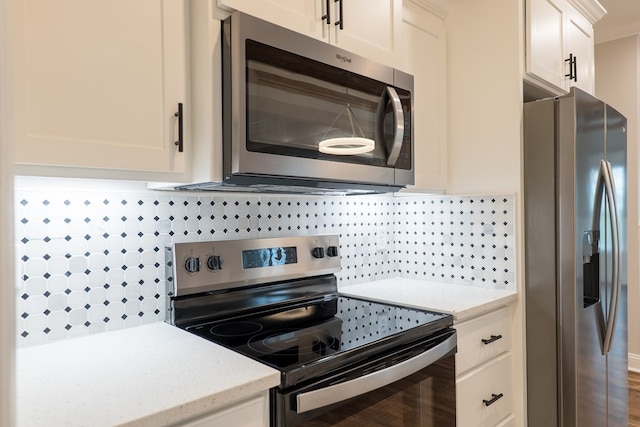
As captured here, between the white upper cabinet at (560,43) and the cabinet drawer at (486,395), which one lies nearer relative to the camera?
the cabinet drawer at (486,395)

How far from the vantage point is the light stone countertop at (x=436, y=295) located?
5.13 feet

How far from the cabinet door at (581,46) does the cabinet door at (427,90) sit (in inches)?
29.1

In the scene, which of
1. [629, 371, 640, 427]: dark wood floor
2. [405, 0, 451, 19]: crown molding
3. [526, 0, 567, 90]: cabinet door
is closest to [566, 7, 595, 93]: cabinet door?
[526, 0, 567, 90]: cabinet door

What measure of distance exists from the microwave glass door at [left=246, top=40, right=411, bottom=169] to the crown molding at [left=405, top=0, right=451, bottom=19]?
0.62 m

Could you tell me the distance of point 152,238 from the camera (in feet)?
4.48

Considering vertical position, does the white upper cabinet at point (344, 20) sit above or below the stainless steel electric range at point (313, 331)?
above

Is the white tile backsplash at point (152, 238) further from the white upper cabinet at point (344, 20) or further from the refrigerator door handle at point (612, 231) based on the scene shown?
the white upper cabinet at point (344, 20)

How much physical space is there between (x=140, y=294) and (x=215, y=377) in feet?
1.82

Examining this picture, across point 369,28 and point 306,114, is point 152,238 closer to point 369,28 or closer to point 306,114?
point 306,114

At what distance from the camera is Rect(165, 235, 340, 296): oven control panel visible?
1.36m

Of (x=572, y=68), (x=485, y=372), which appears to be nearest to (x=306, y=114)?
(x=485, y=372)

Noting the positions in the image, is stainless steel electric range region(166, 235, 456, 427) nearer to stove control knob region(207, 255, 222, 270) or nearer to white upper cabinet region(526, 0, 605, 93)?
stove control knob region(207, 255, 222, 270)

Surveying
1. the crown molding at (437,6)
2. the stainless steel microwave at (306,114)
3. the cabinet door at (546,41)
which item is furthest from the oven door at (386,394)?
the crown molding at (437,6)

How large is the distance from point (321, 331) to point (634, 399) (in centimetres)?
261
